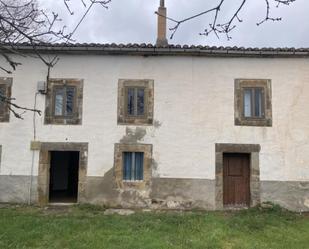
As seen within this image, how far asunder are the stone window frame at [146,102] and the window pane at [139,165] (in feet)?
3.29

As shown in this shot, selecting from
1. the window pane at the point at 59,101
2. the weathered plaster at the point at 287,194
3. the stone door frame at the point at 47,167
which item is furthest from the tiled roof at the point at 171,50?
the weathered plaster at the point at 287,194

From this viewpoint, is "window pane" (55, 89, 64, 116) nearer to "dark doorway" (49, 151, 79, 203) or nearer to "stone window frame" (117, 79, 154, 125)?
"stone window frame" (117, 79, 154, 125)

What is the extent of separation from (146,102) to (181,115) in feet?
3.89

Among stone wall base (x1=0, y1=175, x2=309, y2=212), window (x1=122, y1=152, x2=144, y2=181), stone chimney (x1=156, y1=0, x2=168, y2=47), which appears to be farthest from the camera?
stone chimney (x1=156, y1=0, x2=168, y2=47)

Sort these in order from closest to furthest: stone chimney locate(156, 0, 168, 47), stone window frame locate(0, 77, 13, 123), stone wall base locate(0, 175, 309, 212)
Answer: stone wall base locate(0, 175, 309, 212)
stone window frame locate(0, 77, 13, 123)
stone chimney locate(156, 0, 168, 47)

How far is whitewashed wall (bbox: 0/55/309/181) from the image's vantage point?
546 inches

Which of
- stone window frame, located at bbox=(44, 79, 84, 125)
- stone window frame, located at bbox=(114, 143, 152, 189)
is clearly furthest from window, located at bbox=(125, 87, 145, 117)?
stone window frame, located at bbox=(44, 79, 84, 125)

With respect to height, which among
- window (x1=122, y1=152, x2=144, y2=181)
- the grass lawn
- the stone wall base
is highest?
window (x1=122, y1=152, x2=144, y2=181)

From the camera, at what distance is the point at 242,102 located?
14.1 meters

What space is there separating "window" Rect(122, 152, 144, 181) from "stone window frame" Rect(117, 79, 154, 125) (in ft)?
3.29

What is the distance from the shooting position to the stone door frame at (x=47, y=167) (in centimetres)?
1379

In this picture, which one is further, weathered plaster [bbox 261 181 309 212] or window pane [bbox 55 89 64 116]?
window pane [bbox 55 89 64 116]

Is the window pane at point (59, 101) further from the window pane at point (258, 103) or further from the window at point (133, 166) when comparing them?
the window pane at point (258, 103)

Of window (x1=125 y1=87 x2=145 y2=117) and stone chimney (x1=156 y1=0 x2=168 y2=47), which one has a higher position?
stone chimney (x1=156 y1=0 x2=168 y2=47)
